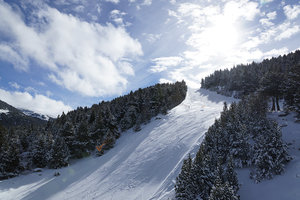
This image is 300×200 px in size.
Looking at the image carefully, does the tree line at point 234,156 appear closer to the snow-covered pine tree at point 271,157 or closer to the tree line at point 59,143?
the snow-covered pine tree at point 271,157

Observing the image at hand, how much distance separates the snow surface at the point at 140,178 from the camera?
42.8ft

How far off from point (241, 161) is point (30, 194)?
31.3 metres

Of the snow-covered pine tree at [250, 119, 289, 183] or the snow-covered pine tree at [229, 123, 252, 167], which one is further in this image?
the snow-covered pine tree at [229, 123, 252, 167]

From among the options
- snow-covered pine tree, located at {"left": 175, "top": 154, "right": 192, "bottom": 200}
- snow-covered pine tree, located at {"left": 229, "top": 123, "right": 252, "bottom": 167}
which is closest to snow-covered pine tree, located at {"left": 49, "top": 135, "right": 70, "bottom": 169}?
snow-covered pine tree, located at {"left": 175, "top": 154, "right": 192, "bottom": 200}

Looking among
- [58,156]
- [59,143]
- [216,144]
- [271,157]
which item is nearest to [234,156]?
[216,144]

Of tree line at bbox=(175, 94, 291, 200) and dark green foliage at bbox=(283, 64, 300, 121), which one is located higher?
dark green foliage at bbox=(283, 64, 300, 121)

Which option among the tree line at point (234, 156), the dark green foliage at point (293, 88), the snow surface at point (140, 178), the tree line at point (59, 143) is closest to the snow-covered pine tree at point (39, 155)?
the tree line at point (59, 143)

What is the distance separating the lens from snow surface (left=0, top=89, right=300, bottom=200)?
514 inches

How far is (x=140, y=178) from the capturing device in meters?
21.9

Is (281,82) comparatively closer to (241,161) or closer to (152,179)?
(241,161)

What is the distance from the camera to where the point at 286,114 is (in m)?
24.2

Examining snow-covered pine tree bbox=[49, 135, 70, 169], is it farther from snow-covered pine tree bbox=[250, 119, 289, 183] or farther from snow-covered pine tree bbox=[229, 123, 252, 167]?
snow-covered pine tree bbox=[250, 119, 289, 183]

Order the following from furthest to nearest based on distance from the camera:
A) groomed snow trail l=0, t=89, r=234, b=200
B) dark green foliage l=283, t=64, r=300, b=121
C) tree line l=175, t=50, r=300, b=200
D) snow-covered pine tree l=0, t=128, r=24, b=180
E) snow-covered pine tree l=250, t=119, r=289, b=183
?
snow-covered pine tree l=0, t=128, r=24, b=180 → dark green foliage l=283, t=64, r=300, b=121 → groomed snow trail l=0, t=89, r=234, b=200 → snow-covered pine tree l=250, t=119, r=289, b=183 → tree line l=175, t=50, r=300, b=200

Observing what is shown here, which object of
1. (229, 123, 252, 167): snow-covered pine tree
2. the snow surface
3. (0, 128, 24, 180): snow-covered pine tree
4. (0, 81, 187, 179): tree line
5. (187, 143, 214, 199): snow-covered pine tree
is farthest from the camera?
(0, 81, 187, 179): tree line
